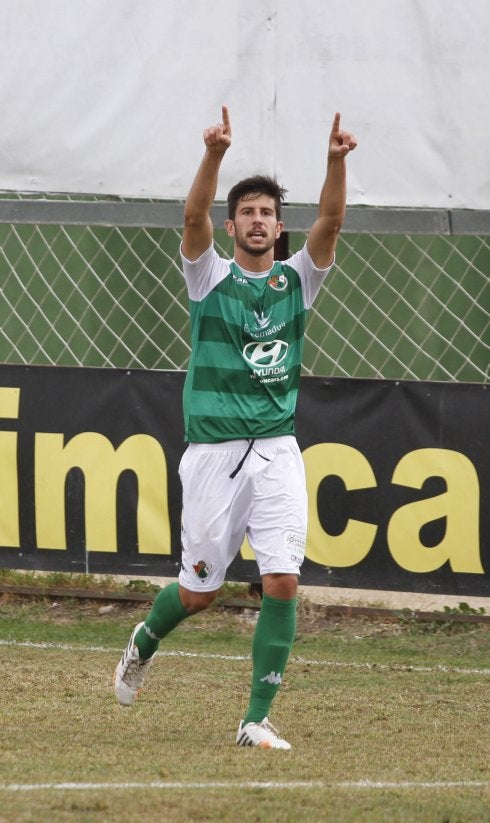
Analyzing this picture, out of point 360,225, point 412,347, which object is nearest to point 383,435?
point 360,225

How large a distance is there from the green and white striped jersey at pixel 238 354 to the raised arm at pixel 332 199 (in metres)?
0.18

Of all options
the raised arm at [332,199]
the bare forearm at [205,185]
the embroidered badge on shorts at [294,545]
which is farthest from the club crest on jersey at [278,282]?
the embroidered badge on shorts at [294,545]

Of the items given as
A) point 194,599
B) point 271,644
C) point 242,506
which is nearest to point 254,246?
point 242,506

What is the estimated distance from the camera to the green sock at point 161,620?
5.36 meters

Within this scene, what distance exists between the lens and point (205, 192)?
16.4 ft

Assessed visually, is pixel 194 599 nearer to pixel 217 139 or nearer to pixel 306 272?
pixel 306 272

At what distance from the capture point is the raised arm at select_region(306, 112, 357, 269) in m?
5.16

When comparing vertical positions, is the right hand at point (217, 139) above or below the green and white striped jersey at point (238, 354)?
above

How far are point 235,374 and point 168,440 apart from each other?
288cm

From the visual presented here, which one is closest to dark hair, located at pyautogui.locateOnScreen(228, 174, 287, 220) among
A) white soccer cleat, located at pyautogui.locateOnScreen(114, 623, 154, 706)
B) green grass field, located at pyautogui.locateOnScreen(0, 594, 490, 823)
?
white soccer cleat, located at pyautogui.locateOnScreen(114, 623, 154, 706)

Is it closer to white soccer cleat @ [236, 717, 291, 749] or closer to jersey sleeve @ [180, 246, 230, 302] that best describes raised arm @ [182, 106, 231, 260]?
jersey sleeve @ [180, 246, 230, 302]

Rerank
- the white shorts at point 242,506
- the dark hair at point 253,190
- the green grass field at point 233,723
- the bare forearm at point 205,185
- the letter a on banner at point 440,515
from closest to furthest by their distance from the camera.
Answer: the green grass field at point 233,723 → the bare forearm at point 205,185 → the white shorts at point 242,506 → the dark hair at point 253,190 → the letter a on banner at point 440,515

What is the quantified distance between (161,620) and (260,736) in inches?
27.2

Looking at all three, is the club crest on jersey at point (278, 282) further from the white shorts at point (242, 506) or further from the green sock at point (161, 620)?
the green sock at point (161, 620)
